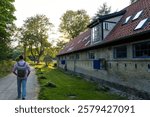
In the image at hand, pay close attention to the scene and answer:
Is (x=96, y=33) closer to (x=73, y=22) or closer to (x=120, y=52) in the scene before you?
(x=120, y=52)

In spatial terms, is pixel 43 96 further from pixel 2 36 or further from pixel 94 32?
pixel 2 36

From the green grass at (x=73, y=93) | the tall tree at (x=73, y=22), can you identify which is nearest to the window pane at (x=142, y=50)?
the green grass at (x=73, y=93)

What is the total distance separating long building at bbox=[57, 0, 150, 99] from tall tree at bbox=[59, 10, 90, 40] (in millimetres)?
40757

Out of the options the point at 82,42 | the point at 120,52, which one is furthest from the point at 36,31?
the point at 120,52

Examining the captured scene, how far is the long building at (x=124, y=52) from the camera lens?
14.1m

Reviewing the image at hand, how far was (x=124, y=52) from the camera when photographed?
54.7 feet

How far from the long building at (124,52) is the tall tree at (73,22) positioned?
40757mm

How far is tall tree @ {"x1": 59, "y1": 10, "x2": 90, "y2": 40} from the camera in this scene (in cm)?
6638

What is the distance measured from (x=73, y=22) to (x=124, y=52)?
51.0 meters

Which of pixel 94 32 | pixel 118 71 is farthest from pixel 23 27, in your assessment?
pixel 118 71

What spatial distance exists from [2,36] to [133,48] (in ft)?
66.5

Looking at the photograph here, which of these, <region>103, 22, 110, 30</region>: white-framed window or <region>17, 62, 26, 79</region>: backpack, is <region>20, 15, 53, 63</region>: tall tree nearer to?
<region>103, 22, 110, 30</region>: white-framed window

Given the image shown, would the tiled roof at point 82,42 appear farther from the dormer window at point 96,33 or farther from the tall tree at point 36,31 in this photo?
the tall tree at point 36,31

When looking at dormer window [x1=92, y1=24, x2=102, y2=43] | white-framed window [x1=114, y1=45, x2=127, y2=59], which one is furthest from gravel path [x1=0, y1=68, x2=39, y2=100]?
dormer window [x1=92, y1=24, x2=102, y2=43]
